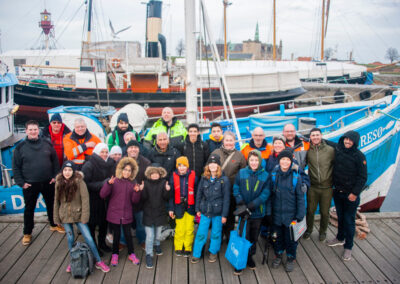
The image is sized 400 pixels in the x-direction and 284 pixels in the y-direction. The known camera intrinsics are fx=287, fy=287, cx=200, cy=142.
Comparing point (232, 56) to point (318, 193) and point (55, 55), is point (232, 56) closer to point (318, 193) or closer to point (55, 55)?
point (55, 55)

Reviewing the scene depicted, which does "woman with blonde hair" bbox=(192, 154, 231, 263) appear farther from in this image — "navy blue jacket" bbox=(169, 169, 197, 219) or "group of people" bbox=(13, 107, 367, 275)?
"navy blue jacket" bbox=(169, 169, 197, 219)

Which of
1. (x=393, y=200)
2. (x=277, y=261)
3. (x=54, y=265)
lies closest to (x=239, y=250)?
(x=277, y=261)

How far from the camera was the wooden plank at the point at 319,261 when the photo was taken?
354 centimetres

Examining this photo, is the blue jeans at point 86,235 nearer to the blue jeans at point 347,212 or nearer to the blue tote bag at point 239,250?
the blue tote bag at point 239,250

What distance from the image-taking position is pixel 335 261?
3855mm

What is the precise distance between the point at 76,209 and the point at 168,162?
131 centimetres

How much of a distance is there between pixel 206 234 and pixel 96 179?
5.30ft

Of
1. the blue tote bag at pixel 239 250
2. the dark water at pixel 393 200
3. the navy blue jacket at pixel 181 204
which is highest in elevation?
the navy blue jacket at pixel 181 204

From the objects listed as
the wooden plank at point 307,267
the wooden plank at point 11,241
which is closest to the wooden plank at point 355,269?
the wooden plank at point 307,267

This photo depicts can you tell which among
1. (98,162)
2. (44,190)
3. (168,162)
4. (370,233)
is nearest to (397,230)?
(370,233)

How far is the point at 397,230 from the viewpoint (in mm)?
Result: 4602

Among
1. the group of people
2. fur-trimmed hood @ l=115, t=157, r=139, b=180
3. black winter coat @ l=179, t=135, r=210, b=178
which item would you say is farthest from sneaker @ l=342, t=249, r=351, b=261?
fur-trimmed hood @ l=115, t=157, r=139, b=180

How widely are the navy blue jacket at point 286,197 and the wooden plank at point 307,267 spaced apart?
0.67 metres

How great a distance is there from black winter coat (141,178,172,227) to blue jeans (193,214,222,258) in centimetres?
51
